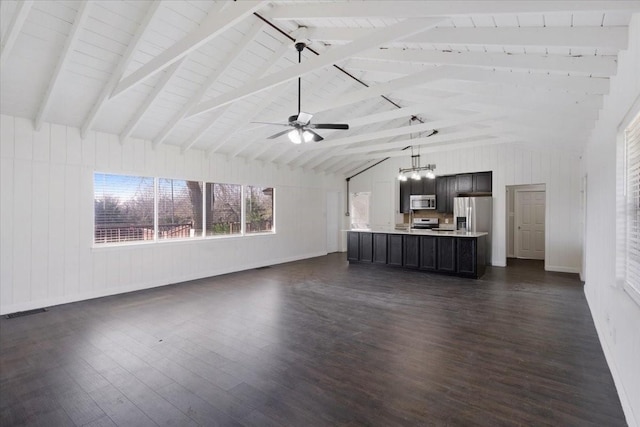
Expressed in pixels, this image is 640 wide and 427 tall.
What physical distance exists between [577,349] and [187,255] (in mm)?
6201

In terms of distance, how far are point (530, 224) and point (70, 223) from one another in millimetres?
10657

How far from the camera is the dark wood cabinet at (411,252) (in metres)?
7.12

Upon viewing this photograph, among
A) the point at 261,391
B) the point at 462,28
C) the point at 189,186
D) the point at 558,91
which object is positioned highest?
the point at 462,28

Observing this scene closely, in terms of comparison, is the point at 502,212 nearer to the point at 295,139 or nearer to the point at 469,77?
the point at 469,77

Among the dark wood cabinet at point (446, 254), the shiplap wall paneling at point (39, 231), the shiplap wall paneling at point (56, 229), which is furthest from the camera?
the dark wood cabinet at point (446, 254)

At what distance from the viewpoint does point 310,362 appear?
2.91 metres

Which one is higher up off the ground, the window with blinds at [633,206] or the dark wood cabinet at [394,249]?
the window with blinds at [633,206]

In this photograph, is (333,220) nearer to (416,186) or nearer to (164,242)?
(416,186)

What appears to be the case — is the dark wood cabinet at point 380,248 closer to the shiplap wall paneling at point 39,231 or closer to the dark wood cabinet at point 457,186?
the dark wood cabinet at point 457,186

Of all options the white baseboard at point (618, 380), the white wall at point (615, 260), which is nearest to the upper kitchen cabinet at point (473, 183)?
the white wall at point (615, 260)

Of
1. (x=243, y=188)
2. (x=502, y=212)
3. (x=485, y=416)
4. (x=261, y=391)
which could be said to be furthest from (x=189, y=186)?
(x=502, y=212)

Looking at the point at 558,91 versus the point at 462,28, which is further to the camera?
the point at 558,91

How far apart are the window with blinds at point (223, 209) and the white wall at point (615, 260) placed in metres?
6.40

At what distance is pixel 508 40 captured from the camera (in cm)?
253
